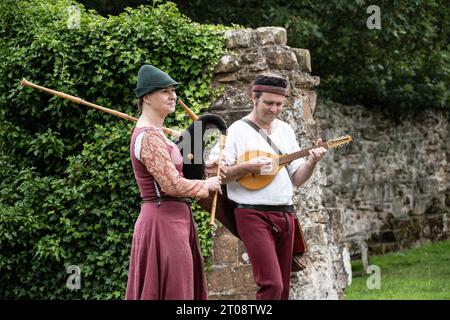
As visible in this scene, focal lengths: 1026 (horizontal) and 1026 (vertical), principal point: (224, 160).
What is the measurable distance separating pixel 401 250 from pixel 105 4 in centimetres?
578

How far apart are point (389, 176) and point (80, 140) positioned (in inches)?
299

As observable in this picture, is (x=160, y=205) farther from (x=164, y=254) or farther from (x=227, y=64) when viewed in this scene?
(x=227, y=64)

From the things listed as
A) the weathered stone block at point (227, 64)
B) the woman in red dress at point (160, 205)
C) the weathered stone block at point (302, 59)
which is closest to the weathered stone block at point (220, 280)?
the weathered stone block at point (227, 64)

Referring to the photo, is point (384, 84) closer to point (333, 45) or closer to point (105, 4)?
point (333, 45)

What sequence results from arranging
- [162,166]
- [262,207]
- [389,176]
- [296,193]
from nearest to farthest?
1. [162,166]
2. [262,207]
3. [296,193]
4. [389,176]

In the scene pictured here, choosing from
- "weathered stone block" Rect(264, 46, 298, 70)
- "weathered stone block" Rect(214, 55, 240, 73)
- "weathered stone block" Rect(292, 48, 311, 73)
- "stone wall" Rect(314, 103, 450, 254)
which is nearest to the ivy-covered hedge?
"weathered stone block" Rect(214, 55, 240, 73)

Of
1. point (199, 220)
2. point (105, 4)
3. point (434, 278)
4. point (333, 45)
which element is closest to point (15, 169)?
point (199, 220)

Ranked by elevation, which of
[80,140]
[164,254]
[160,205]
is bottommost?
[164,254]

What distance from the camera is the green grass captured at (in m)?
11.7

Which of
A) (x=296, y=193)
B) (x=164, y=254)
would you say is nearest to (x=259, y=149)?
(x=164, y=254)

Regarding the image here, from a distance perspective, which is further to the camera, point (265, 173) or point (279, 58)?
point (279, 58)

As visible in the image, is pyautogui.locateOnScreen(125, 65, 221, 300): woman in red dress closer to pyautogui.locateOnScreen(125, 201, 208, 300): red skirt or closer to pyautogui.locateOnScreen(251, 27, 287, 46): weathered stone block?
pyautogui.locateOnScreen(125, 201, 208, 300): red skirt

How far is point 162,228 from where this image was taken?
19.6ft

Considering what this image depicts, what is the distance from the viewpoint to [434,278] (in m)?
13.0
